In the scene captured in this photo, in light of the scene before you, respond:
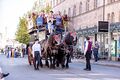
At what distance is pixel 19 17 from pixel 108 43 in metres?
50.1

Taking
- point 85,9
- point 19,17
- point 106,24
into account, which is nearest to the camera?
point 106,24

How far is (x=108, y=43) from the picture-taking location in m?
46.2

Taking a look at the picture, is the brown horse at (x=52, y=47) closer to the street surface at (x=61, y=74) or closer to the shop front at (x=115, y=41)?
the street surface at (x=61, y=74)

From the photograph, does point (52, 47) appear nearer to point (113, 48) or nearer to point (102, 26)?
point (102, 26)

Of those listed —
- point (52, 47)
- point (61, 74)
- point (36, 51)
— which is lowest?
point (61, 74)

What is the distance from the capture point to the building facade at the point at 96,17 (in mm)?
44406

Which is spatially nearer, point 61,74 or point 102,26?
point 61,74

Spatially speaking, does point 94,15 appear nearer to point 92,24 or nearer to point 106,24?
point 92,24

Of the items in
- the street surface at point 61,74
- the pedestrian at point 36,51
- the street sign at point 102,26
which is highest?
the street sign at point 102,26

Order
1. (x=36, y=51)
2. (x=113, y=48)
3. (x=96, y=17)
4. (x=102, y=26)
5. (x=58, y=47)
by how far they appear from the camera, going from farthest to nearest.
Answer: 1. (x=96, y=17)
2. (x=113, y=48)
3. (x=102, y=26)
4. (x=36, y=51)
5. (x=58, y=47)

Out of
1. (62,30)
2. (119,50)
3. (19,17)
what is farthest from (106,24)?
(19,17)

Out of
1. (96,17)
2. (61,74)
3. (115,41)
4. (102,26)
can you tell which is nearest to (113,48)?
(115,41)

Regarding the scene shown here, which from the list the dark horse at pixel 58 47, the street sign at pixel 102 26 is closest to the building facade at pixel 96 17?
the street sign at pixel 102 26

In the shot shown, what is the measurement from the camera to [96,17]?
2039 inches
